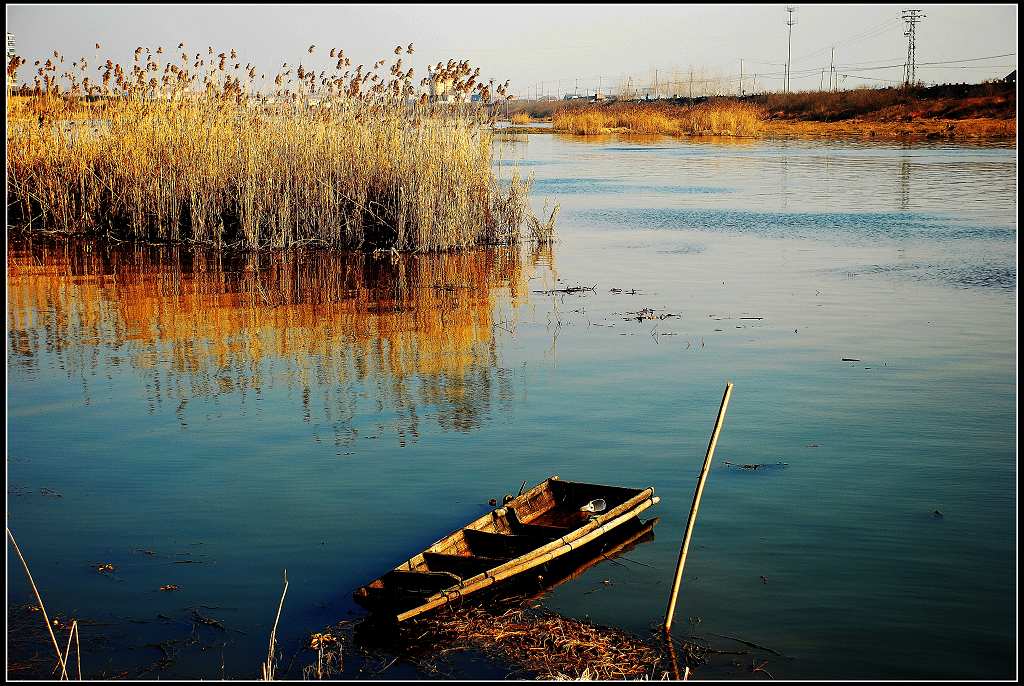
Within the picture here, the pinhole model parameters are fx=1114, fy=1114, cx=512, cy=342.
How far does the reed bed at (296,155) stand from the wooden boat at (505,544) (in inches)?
434

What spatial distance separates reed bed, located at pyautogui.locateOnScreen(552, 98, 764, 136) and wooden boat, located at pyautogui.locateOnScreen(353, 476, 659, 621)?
59.1 metres

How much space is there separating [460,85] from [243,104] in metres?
3.66

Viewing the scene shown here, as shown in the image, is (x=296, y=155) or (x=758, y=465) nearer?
(x=758, y=465)

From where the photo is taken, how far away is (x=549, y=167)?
39125 mm

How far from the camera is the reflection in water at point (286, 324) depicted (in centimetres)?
1044

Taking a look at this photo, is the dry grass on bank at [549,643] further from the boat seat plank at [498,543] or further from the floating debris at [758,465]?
the floating debris at [758,465]

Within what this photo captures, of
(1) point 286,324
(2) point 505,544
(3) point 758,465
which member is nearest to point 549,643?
(2) point 505,544

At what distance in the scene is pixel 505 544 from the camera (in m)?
6.42

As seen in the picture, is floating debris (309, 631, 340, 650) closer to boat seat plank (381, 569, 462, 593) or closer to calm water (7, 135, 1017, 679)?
calm water (7, 135, 1017, 679)

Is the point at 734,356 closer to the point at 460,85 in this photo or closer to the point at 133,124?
the point at 460,85

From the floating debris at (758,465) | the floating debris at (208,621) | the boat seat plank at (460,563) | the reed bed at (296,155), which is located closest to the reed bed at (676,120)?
the reed bed at (296,155)

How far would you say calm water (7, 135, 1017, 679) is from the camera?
614 centimetres

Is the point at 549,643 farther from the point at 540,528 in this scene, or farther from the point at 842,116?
the point at 842,116

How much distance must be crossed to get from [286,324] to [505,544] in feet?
24.4
